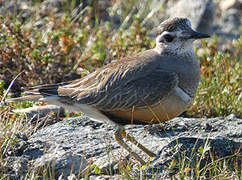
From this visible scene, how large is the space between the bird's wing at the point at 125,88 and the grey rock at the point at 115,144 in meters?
0.42

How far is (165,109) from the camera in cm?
462

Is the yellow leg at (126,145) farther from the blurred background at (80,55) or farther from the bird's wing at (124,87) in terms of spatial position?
the blurred background at (80,55)

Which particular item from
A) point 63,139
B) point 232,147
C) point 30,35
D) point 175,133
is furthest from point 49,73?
point 232,147

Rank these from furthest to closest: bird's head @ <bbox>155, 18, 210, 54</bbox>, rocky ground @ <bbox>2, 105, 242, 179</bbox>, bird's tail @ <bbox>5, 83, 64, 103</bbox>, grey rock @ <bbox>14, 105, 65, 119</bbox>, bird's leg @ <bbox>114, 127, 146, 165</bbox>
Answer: grey rock @ <bbox>14, 105, 65, 119</bbox>, bird's tail @ <bbox>5, 83, 64, 103</bbox>, bird's head @ <bbox>155, 18, 210, 54</bbox>, bird's leg @ <bbox>114, 127, 146, 165</bbox>, rocky ground @ <bbox>2, 105, 242, 179</bbox>

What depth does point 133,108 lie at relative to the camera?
4625mm

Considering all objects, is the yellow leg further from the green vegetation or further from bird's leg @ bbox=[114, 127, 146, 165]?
the green vegetation

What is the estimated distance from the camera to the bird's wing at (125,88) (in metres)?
4.68

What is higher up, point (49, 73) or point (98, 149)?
point (49, 73)

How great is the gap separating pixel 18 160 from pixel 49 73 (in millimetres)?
2470

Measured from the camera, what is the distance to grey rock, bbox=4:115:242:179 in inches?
172

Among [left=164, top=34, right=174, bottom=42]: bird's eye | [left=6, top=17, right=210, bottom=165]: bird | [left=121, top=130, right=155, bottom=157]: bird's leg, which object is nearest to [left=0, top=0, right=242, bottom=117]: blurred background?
[left=6, top=17, right=210, bottom=165]: bird

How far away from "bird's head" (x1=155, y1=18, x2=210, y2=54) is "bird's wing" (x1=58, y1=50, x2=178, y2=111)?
0.71 feet

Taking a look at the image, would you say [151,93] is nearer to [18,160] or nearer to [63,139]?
[63,139]

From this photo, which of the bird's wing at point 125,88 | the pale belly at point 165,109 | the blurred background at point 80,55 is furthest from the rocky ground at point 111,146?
the blurred background at point 80,55
